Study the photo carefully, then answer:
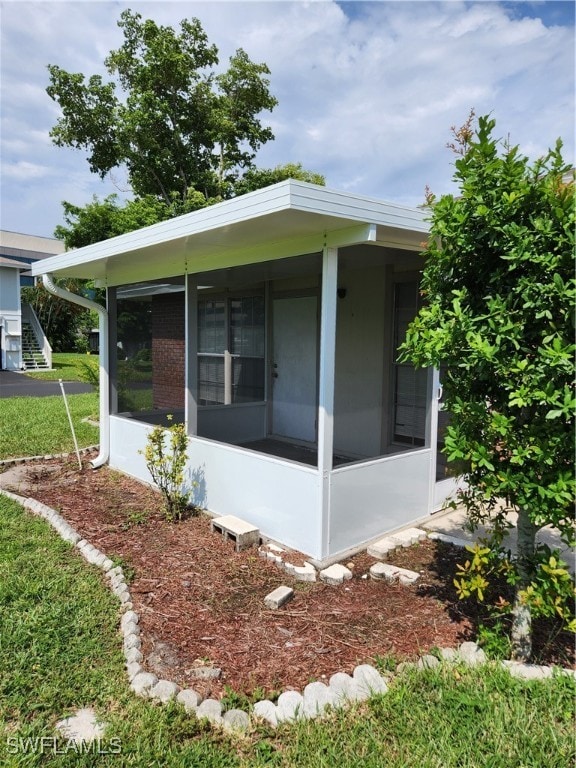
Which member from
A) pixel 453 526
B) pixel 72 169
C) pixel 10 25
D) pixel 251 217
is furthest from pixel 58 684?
pixel 72 169

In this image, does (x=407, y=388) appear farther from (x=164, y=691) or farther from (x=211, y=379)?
(x=164, y=691)

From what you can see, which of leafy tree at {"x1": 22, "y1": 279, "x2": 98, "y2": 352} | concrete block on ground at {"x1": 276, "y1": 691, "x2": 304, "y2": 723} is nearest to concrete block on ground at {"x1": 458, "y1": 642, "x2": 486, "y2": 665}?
concrete block on ground at {"x1": 276, "y1": 691, "x2": 304, "y2": 723}

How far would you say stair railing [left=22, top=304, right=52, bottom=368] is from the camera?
25.1 meters

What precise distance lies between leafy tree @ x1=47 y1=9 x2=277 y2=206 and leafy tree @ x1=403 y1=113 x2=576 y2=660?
55.7 feet

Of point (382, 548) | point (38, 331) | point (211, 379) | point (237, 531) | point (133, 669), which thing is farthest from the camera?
point (38, 331)

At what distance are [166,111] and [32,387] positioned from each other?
437 inches

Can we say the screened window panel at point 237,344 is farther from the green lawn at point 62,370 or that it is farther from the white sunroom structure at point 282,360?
the green lawn at point 62,370

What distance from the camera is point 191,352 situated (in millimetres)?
5355

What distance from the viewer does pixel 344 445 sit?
6.27 m

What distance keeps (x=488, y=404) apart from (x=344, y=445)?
3.75 m

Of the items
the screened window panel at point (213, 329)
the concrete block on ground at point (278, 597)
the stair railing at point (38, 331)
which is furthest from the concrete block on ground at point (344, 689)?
the stair railing at point (38, 331)

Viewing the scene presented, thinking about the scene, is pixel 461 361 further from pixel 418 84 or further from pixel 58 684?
pixel 418 84

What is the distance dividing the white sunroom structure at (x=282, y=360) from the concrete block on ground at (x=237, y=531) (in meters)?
0.12

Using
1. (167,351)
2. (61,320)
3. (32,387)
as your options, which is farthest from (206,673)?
(61,320)
